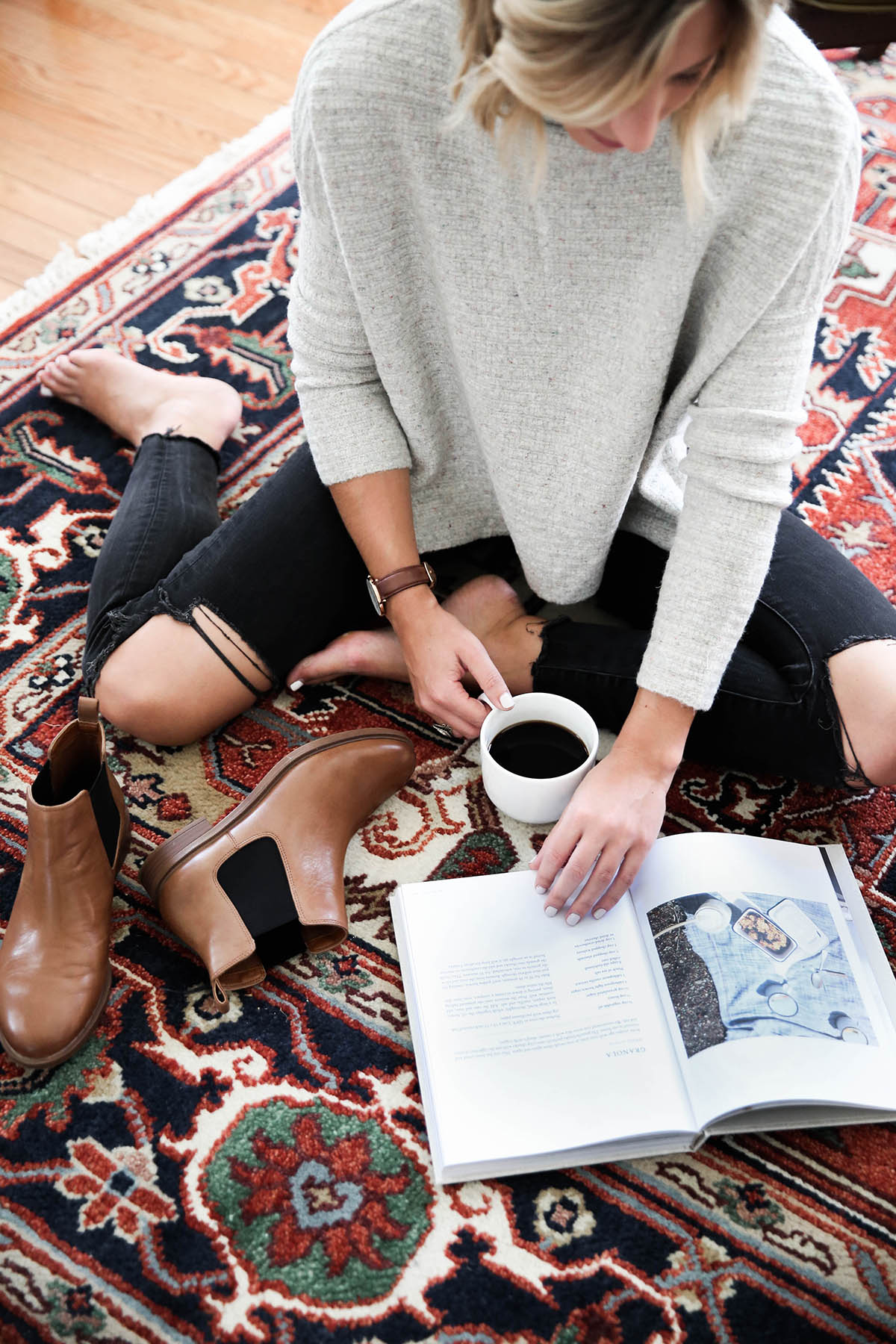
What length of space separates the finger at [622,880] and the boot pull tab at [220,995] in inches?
14.6

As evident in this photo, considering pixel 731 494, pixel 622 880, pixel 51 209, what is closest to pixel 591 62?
pixel 731 494

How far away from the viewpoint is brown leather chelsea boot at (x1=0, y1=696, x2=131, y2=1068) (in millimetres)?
958

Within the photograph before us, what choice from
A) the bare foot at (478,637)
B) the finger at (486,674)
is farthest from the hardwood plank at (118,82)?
the finger at (486,674)

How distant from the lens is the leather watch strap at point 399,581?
1.09m

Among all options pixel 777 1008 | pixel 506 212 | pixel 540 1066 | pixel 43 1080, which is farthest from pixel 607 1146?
pixel 506 212

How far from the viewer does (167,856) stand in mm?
1053

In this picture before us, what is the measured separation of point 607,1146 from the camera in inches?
36.0

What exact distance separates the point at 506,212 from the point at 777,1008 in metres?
0.75

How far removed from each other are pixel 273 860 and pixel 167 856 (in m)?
0.11

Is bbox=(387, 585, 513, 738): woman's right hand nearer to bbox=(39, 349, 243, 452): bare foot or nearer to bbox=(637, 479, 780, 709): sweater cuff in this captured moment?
bbox=(637, 479, 780, 709): sweater cuff

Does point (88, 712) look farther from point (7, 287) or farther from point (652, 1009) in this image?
point (7, 287)

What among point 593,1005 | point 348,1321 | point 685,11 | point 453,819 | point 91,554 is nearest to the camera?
point 685,11

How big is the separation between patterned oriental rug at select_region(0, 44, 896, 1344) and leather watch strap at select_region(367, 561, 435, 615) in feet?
0.67

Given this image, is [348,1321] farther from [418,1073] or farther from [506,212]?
[506,212]
